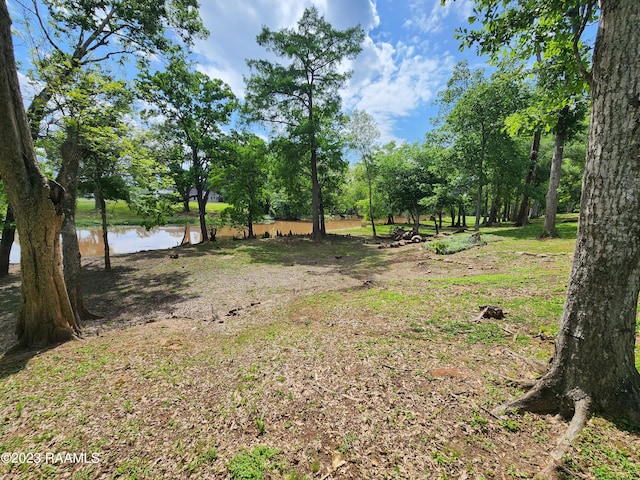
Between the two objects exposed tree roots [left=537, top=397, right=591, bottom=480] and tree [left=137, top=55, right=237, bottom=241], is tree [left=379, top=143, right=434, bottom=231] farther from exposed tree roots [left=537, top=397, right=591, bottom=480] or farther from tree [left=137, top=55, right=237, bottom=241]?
exposed tree roots [left=537, top=397, right=591, bottom=480]

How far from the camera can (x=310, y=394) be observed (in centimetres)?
290

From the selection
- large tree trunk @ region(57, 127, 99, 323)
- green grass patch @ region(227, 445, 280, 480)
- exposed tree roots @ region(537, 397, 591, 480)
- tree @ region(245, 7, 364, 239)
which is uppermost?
tree @ region(245, 7, 364, 239)

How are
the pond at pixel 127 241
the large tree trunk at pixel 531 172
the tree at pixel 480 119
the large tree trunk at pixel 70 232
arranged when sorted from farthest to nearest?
the pond at pixel 127 241 < the large tree trunk at pixel 531 172 < the tree at pixel 480 119 < the large tree trunk at pixel 70 232

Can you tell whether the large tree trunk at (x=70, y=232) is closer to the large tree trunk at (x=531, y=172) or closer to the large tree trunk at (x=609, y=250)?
the large tree trunk at (x=609, y=250)

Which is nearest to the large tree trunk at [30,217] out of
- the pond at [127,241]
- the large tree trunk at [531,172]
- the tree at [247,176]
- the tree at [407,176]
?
the pond at [127,241]

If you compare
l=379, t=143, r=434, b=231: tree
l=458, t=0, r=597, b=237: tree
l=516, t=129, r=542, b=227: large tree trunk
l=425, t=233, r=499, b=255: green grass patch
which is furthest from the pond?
l=516, t=129, r=542, b=227: large tree trunk

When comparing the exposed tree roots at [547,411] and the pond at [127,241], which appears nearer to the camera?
the exposed tree roots at [547,411]

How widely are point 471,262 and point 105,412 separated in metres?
10.3

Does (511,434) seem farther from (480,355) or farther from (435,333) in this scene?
(435,333)

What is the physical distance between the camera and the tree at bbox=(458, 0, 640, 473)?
1.94 m

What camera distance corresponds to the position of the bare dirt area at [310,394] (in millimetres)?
2078

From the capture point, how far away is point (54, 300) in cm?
448

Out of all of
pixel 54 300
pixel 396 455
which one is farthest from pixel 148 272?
pixel 396 455

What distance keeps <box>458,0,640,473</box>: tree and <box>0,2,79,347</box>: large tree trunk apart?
6.67 m
